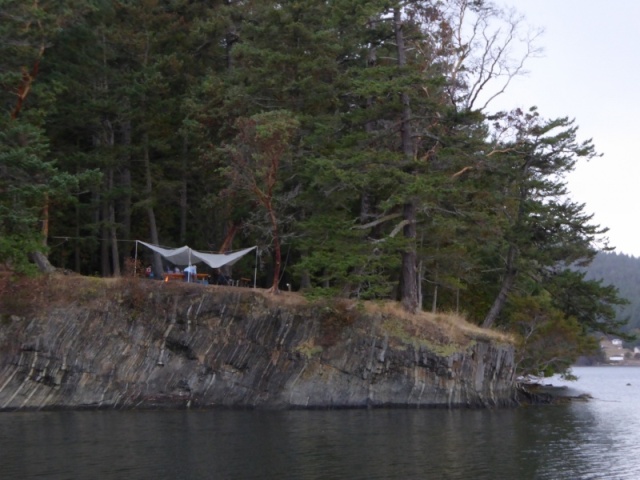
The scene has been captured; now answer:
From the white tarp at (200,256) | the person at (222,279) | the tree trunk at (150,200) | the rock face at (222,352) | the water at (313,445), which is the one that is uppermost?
the tree trunk at (150,200)

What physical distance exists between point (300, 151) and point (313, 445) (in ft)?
59.7

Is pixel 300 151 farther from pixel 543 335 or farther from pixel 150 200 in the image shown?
pixel 543 335

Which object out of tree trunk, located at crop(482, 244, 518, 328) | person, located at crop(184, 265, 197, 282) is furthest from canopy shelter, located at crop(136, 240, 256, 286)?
tree trunk, located at crop(482, 244, 518, 328)

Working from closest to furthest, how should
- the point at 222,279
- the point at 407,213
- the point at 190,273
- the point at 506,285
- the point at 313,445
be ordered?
the point at 313,445, the point at 190,273, the point at 407,213, the point at 222,279, the point at 506,285

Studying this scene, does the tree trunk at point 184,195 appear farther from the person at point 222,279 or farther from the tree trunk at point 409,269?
the tree trunk at point 409,269

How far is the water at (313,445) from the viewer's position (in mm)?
20984

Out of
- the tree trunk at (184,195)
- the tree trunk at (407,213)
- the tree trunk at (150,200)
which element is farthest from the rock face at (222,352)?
the tree trunk at (184,195)

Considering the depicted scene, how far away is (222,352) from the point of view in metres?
36.4

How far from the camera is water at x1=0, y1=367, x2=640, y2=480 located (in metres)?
21.0

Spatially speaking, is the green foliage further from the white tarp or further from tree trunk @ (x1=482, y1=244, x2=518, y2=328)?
the white tarp

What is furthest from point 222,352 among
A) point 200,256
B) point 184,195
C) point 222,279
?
point 184,195

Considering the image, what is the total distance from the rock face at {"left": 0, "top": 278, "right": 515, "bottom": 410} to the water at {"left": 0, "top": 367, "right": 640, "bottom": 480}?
5.06 ft

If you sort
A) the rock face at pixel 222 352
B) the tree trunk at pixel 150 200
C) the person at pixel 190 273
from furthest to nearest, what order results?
1. the tree trunk at pixel 150 200
2. the person at pixel 190 273
3. the rock face at pixel 222 352

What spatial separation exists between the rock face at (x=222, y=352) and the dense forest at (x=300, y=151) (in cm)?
204
